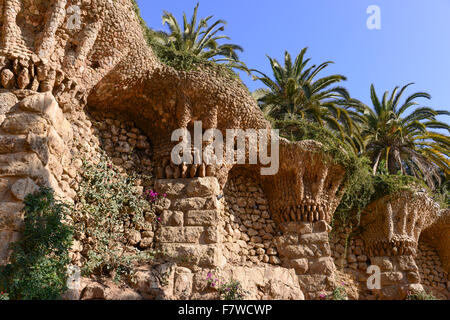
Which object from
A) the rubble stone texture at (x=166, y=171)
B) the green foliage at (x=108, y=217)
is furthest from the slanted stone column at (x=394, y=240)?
the green foliage at (x=108, y=217)

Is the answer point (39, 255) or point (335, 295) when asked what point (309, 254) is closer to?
point (335, 295)

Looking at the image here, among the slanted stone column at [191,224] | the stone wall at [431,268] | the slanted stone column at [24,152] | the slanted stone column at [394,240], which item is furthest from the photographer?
the stone wall at [431,268]

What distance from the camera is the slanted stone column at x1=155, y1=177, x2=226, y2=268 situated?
7.94m

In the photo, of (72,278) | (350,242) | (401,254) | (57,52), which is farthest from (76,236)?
(401,254)

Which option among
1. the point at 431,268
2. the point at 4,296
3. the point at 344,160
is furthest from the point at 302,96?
the point at 4,296

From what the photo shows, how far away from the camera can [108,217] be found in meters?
7.43

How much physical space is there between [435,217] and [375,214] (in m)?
3.32

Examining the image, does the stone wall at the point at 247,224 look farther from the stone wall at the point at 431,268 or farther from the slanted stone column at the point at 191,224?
the stone wall at the point at 431,268

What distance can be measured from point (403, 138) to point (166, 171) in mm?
10337

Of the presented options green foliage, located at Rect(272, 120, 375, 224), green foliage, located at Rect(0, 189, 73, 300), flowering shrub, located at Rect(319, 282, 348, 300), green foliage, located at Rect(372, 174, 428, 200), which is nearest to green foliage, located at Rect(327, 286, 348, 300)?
flowering shrub, located at Rect(319, 282, 348, 300)

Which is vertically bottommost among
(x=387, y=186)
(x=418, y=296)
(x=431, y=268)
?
(x=418, y=296)

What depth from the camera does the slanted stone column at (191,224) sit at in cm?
794

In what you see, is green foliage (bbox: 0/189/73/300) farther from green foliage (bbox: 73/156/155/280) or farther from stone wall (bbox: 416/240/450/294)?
stone wall (bbox: 416/240/450/294)

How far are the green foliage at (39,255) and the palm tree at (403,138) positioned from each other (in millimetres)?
11853
